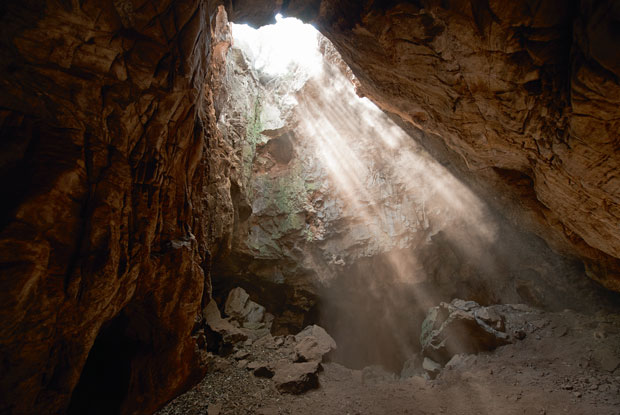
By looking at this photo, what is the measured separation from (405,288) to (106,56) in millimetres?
13199

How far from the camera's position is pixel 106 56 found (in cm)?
297

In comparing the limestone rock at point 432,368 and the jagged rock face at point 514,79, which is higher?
the jagged rock face at point 514,79

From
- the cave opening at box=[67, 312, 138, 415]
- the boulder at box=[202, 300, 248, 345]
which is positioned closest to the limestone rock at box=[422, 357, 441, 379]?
the boulder at box=[202, 300, 248, 345]

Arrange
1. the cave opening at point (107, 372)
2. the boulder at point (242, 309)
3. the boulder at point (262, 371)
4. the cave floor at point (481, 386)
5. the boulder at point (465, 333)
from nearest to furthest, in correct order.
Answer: the cave opening at point (107, 372) → the cave floor at point (481, 386) → the boulder at point (262, 371) → the boulder at point (465, 333) → the boulder at point (242, 309)

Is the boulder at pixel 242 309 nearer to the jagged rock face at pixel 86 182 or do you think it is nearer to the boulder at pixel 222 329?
the boulder at pixel 222 329

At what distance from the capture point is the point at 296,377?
6668mm

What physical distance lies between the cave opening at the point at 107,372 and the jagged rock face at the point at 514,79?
707cm

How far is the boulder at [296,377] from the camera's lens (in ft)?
21.1

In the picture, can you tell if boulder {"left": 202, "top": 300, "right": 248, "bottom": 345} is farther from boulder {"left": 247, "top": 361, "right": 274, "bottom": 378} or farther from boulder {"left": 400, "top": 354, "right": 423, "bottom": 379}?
boulder {"left": 400, "top": 354, "right": 423, "bottom": 379}

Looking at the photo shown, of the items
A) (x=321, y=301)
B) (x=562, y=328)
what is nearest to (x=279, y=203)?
(x=321, y=301)

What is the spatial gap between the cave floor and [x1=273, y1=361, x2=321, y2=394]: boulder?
17 cm

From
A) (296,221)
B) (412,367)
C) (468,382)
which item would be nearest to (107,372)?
(468,382)

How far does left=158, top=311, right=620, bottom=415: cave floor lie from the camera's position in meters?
5.38

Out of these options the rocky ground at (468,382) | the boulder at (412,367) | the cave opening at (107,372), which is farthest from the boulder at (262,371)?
the boulder at (412,367)
